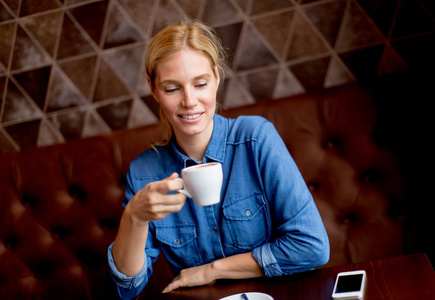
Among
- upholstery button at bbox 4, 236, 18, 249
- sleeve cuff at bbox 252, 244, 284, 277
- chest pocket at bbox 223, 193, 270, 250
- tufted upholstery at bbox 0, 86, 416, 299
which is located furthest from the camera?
upholstery button at bbox 4, 236, 18, 249

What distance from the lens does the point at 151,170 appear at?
1.33 meters

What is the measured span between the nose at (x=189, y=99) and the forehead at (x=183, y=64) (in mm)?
46

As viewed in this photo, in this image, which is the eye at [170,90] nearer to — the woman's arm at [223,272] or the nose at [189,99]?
the nose at [189,99]

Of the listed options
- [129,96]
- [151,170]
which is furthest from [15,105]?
[151,170]

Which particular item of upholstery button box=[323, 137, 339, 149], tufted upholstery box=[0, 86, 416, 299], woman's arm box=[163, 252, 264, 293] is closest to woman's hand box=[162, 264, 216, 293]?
woman's arm box=[163, 252, 264, 293]

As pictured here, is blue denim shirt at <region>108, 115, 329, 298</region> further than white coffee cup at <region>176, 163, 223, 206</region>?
Yes

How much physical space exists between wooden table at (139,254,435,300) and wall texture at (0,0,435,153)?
0.88 m

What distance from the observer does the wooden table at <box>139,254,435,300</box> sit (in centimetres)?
85

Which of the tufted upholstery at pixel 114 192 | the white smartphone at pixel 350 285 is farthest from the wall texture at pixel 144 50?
the white smartphone at pixel 350 285

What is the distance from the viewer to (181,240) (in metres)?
1.29

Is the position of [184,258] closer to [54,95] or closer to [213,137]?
[213,137]

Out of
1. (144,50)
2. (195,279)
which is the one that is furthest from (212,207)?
(144,50)

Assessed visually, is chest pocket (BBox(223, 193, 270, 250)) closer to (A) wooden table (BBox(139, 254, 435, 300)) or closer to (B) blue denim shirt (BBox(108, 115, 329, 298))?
(B) blue denim shirt (BBox(108, 115, 329, 298))

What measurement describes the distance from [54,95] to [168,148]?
80 cm
